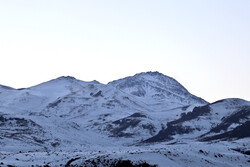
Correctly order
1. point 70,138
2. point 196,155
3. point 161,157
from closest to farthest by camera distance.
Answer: point 161,157 → point 196,155 → point 70,138

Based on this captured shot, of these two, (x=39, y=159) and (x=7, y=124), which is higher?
(x=7, y=124)

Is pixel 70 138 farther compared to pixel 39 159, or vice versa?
pixel 70 138

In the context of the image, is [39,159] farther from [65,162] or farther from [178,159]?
[178,159]

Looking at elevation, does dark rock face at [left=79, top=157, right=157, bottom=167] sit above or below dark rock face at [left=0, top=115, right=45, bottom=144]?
below

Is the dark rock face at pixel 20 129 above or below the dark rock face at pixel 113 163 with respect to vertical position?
above

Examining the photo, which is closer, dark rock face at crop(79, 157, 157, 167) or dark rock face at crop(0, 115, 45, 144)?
dark rock face at crop(79, 157, 157, 167)

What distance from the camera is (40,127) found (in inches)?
6855

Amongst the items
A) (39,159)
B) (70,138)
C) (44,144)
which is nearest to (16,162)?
(39,159)

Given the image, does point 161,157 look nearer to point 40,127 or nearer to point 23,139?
point 23,139

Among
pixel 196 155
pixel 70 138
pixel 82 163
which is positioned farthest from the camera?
pixel 70 138

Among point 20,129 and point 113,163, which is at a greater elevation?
point 20,129

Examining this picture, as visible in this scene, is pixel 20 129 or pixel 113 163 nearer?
pixel 113 163

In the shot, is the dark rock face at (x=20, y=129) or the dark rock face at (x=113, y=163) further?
the dark rock face at (x=20, y=129)

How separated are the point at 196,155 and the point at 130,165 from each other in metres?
14.2
